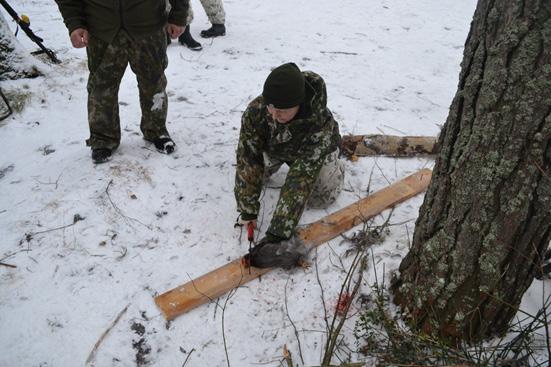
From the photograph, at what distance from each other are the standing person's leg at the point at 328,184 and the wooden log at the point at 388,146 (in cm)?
59

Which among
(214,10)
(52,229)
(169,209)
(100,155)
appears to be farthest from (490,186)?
(214,10)

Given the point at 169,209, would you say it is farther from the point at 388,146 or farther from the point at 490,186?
the point at 490,186

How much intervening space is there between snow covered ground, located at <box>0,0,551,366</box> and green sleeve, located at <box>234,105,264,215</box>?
27cm

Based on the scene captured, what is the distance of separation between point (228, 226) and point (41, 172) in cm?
152

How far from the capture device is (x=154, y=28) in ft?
9.02

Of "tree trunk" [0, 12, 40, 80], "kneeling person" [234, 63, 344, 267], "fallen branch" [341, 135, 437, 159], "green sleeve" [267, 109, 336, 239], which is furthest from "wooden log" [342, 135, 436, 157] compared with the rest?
"tree trunk" [0, 12, 40, 80]

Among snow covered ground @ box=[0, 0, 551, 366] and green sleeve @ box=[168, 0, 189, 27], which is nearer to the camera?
snow covered ground @ box=[0, 0, 551, 366]

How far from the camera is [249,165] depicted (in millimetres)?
2512

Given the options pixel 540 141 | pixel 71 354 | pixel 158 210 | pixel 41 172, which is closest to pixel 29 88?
pixel 41 172

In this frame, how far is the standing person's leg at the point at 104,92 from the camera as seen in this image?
2.71m

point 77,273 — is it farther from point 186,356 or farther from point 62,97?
point 62,97

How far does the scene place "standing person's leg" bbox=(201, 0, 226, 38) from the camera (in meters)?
5.22

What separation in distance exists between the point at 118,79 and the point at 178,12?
25.5 inches

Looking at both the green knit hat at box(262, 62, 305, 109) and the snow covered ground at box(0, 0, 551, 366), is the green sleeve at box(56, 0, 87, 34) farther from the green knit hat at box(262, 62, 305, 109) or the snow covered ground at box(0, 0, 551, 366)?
the green knit hat at box(262, 62, 305, 109)
